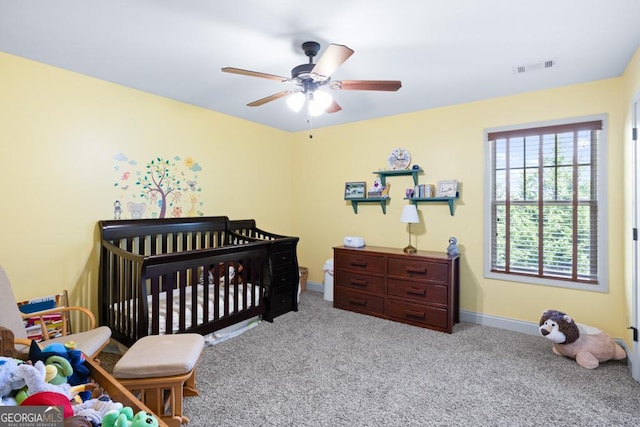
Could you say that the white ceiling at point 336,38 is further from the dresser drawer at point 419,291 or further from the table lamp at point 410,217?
the dresser drawer at point 419,291

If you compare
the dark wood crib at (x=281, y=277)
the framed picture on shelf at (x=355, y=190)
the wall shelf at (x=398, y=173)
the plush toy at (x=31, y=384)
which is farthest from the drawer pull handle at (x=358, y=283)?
the plush toy at (x=31, y=384)

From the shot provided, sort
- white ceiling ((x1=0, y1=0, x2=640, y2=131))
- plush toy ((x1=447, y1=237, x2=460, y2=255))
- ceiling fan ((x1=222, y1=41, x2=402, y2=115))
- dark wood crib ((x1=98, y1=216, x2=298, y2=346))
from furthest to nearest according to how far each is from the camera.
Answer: plush toy ((x1=447, y1=237, x2=460, y2=255)) → dark wood crib ((x1=98, y1=216, x2=298, y2=346)) → ceiling fan ((x1=222, y1=41, x2=402, y2=115)) → white ceiling ((x1=0, y1=0, x2=640, y2=131))

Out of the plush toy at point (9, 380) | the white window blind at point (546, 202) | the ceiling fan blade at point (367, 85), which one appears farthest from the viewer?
the white window blind at point (546, 202)

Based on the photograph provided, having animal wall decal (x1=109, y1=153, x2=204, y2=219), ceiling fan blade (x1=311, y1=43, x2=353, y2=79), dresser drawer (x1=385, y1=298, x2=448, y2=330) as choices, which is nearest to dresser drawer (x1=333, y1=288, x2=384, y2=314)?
dresser drawer (x1=385, y1=298, x2=448, y2=330)

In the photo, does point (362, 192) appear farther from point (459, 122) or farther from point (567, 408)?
point (567, 408)

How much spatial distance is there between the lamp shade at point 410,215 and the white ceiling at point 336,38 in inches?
49.3

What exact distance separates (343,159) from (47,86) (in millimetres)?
3110

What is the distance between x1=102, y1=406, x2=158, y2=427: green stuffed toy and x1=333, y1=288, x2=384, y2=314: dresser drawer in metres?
2.72

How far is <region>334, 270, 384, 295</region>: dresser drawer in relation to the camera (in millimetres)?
3545

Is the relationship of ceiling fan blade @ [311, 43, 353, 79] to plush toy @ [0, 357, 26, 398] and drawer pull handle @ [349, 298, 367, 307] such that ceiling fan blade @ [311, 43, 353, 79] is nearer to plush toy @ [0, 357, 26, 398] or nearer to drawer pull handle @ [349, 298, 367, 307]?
plush toy @ [0, 357, 26, 398]

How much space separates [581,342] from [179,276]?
3.30m

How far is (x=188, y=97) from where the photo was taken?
3.32 m

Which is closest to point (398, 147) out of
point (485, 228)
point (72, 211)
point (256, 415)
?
point (485, 228)

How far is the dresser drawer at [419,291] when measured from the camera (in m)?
3.15
